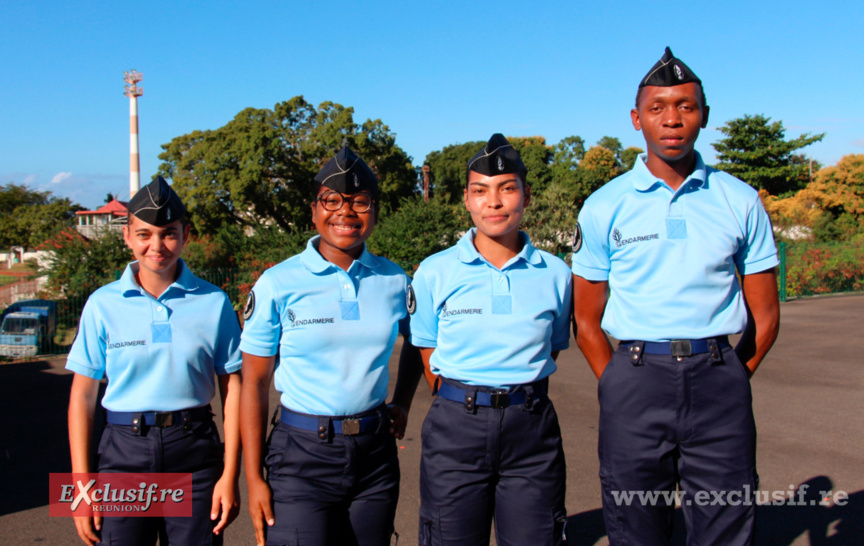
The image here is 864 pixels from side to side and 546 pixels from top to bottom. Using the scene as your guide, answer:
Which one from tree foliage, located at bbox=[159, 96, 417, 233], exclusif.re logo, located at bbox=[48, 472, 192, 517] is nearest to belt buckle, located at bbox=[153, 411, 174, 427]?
exclusif.re logo, located at bbox=[48, 472, 192, 517]

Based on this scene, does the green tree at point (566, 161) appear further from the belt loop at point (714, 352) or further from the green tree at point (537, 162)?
the belt loop at point (714, 352)

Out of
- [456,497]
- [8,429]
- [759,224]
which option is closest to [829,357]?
[759,224]

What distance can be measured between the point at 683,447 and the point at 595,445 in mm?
3582

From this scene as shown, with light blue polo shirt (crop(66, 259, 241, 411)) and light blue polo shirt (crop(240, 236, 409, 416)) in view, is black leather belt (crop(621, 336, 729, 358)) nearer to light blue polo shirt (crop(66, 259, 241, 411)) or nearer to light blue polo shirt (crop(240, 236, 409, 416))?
light blue polo shirt (crop(240, 236, 409, 416))

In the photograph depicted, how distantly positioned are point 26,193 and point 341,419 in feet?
292

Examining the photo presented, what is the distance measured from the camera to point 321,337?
2.51m

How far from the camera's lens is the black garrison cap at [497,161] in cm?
271

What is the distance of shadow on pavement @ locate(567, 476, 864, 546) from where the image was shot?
154 inches

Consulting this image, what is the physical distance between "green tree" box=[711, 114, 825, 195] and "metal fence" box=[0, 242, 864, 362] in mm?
16501

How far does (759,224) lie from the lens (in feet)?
8.30

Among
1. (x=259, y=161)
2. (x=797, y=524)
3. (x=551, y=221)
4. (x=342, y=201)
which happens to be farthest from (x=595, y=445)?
(x=259, y=161)

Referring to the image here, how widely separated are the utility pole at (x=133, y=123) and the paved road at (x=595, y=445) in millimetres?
36292

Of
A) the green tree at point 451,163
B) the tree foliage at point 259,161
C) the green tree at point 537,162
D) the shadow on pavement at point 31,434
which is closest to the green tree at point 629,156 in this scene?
the green tree at point 537,162

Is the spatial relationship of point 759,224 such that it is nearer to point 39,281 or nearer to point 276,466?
point 276,466
